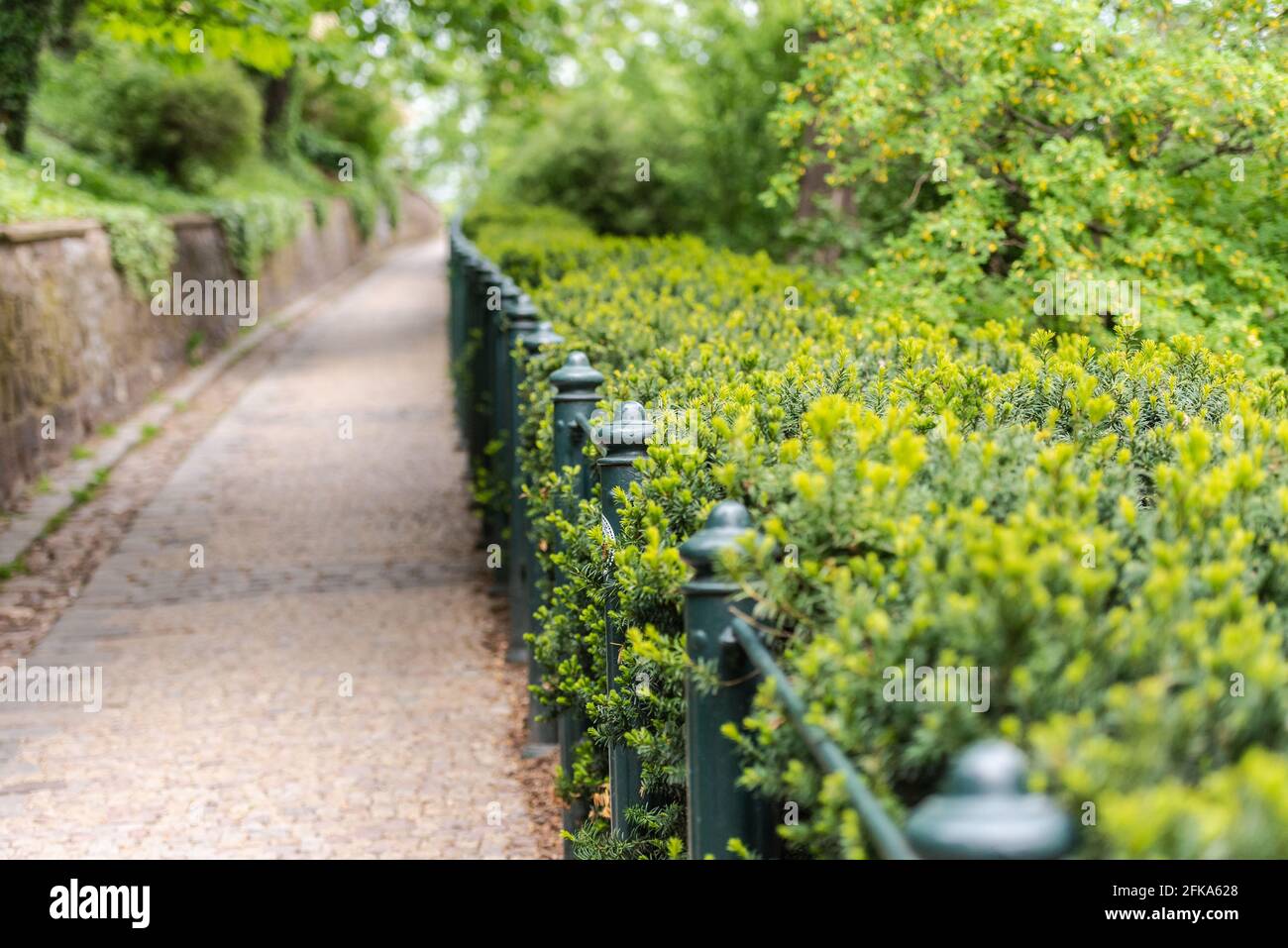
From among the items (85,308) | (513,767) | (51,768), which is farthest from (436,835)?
(85,308)

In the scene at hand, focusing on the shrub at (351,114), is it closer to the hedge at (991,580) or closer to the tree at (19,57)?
the tree at (19,57)

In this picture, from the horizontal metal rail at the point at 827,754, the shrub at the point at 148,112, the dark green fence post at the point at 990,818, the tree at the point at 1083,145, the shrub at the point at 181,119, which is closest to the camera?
the dark green fence post at the point at 990,818

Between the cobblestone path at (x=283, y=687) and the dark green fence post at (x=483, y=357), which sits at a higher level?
the dark green fence post at (x=483, y=357)

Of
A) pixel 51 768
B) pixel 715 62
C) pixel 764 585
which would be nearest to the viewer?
pixel 764 585

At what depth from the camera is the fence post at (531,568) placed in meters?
5.55

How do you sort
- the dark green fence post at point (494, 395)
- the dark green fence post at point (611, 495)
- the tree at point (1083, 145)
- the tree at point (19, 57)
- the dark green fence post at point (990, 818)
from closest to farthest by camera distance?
1. the dark green fence post at point (990, 818)
2. the dark green fence post at point (611, 495)
3. the tree at point (1083, 145)
4. the dark green fence post at point (494, 395)
5. the tree at point (19, 57)

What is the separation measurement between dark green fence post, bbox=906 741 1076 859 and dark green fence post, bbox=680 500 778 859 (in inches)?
35.2

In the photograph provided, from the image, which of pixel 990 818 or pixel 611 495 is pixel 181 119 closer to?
pixel 611 495

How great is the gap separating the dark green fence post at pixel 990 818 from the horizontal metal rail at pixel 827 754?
0.15 metres

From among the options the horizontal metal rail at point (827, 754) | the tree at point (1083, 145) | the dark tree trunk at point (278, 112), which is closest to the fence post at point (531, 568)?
the tree at point (1083, 145)

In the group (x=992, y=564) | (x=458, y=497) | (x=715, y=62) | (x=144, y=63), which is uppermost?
(x=144, y=63)
